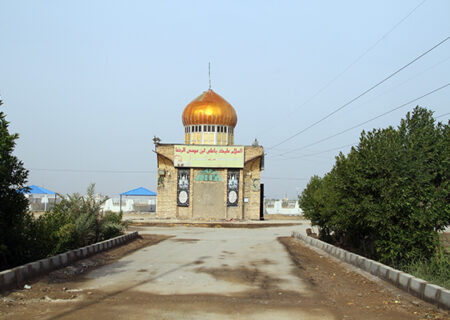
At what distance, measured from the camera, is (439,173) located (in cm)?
1182

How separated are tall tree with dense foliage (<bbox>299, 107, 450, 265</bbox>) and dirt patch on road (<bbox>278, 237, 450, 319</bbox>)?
1.23 metres

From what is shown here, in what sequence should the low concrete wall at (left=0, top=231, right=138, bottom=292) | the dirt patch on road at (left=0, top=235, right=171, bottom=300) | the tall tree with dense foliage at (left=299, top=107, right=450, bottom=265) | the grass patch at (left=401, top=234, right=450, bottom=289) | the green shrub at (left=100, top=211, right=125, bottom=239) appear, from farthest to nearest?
the green shrub at (left=100, top=211, right=125, bottom=239) → the tall tree with dense foliage at (left=299, top=107, right=450, bottom=265) → the grass patch at (left=401, top=234, right=450, bottom=289) → the low concrete wall at (left=0, top=231, right=138, bottom=292) → the dirt patch on road at (left=0, top=235, right=171, bottom=300)

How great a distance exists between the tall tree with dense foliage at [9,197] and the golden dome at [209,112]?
3039 centimetres

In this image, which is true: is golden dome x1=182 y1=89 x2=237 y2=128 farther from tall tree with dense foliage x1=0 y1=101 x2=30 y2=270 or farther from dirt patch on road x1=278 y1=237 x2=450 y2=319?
tall tree with dense foliage x1=0 y1=101 x2=30 y2=270

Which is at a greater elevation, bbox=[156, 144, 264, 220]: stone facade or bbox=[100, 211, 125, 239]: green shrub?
bbox=[156, 144, 264, 220]: stone facade

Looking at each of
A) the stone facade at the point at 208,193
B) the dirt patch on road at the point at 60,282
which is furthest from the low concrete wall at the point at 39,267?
the stone facade at the point at 208,193

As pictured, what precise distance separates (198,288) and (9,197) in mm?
3901

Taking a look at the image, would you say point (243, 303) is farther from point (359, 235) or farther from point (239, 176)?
point (239, 176)

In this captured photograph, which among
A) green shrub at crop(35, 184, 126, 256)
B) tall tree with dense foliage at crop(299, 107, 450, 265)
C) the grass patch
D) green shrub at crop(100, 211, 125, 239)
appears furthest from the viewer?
green shrub at crop(100, 211, 125, 239)

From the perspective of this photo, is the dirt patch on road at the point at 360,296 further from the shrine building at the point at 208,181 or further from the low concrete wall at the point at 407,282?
the shrine building at the point at 208,181

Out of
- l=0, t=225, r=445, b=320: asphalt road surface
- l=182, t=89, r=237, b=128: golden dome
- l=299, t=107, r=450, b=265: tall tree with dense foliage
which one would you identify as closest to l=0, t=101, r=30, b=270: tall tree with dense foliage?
l=0, t=225, r=445, b=320: asphalt road surface

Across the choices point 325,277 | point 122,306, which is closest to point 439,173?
point 325,277

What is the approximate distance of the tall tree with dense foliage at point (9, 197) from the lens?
8891 millimetres

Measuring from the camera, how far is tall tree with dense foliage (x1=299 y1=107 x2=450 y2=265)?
1095 cm
